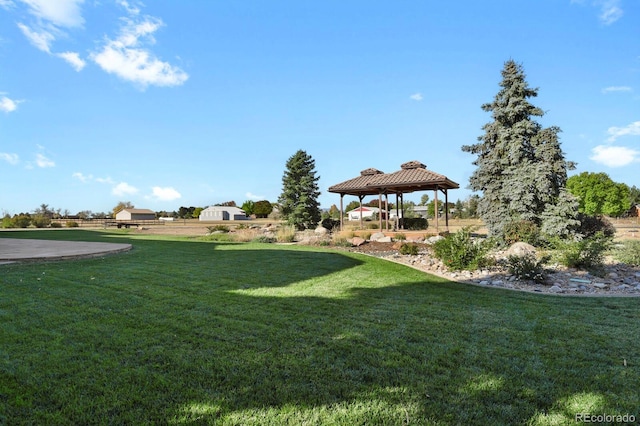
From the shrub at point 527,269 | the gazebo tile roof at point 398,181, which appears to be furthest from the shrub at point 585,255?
the gazebo tile roof at point 398,181

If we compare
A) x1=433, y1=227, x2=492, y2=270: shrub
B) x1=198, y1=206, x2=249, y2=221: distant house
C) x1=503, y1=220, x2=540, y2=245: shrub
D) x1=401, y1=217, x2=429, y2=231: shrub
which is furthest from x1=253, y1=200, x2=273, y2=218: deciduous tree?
x1=433, y1=227, x2=492, y2=270: shrub

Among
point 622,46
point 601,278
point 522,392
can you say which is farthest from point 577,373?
point 622,46

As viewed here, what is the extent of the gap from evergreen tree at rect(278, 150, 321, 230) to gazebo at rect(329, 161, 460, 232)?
5022 millimetres

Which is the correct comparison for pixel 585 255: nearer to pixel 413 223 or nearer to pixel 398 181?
pixel 398 181

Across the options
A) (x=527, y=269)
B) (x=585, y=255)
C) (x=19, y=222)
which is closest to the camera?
(x=527, y=269)

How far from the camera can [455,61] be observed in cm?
1181

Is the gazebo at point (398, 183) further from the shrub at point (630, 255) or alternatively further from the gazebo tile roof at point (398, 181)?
the shrub at point (630, 255)

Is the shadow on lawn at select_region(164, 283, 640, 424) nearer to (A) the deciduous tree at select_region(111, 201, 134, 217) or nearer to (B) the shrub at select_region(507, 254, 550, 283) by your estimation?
(B) the shrub at select_region(507, 254, 550, 283)

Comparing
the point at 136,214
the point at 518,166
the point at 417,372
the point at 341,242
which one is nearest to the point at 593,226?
the point at 518,166

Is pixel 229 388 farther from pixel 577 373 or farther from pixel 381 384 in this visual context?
pixel 577 373

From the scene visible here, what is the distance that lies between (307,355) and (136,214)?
63.3m

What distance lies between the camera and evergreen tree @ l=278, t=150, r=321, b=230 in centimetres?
2395

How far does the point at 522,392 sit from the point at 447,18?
37.3ft

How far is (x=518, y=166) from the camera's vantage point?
1284 centimetres
